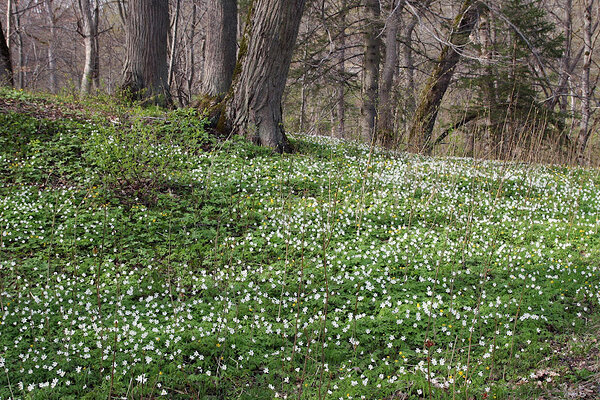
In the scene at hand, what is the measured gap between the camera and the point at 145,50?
9883 mm

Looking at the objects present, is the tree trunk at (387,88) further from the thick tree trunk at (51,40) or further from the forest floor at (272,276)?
the thick tree trunk at (51,40)

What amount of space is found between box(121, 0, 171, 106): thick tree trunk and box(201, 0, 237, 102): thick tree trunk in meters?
1.15

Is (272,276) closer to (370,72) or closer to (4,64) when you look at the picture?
(370,72)

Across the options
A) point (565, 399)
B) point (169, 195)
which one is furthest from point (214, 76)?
point (565, 399)

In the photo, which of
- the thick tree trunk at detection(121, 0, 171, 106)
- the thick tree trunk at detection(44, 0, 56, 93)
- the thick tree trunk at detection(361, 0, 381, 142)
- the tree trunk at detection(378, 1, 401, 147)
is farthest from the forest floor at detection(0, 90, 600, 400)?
the thick tree trunk at detection(44, 0, 56, 93)

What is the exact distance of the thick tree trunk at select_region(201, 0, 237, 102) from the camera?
996 centimetres

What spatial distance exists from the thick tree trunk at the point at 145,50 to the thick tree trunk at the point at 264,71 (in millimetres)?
2831

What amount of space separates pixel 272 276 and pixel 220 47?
7205 millimetres

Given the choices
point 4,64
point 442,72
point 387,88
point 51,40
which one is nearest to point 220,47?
point 387,88

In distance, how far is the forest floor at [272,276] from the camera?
3383mm

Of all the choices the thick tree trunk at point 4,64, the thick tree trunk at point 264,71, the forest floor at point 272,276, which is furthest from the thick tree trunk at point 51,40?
the forest floor at point 272,276

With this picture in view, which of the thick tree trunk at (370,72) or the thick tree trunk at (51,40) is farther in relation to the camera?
the thick tree trunk at (51,40)

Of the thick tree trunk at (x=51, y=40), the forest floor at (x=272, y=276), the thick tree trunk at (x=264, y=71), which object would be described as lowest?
the forest floor at (x=272, y=276)

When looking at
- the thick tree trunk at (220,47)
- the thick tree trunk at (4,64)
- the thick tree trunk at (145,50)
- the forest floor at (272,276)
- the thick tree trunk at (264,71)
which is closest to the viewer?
the forest floor at (272,276)
